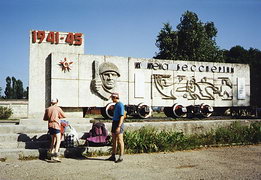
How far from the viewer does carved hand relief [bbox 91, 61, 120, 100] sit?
539 inches

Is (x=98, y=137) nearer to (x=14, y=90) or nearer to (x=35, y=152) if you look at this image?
(x=35, y=152)

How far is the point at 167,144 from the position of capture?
954cm

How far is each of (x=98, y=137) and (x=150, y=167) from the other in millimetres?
2547

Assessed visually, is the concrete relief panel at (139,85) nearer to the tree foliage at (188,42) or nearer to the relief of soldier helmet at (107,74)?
the relief of soldier helmet at (107,74)

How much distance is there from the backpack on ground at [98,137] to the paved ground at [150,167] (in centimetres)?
87

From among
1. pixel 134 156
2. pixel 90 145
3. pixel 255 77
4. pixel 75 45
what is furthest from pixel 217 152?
pixel 255 77

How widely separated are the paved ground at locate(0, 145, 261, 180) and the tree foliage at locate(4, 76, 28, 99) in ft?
298

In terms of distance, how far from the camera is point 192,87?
16.2m

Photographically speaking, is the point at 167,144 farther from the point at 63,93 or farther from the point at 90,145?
the point at 63,93

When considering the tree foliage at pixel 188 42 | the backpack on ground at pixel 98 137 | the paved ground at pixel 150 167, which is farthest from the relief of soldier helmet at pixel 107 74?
the tree foliage at pixel 188 42

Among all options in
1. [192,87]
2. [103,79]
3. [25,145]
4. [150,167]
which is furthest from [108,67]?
[150,167]

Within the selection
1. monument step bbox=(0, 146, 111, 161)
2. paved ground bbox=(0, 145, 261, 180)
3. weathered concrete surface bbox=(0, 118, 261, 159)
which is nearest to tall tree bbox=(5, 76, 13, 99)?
weathered concrete surface bbox=(0, 118, 261, 159)

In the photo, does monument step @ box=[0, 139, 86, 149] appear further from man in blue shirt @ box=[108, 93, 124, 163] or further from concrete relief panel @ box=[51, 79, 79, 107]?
concrete relief panel @ box=[51, 79, 79, 107]

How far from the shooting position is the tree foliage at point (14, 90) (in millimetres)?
91062
